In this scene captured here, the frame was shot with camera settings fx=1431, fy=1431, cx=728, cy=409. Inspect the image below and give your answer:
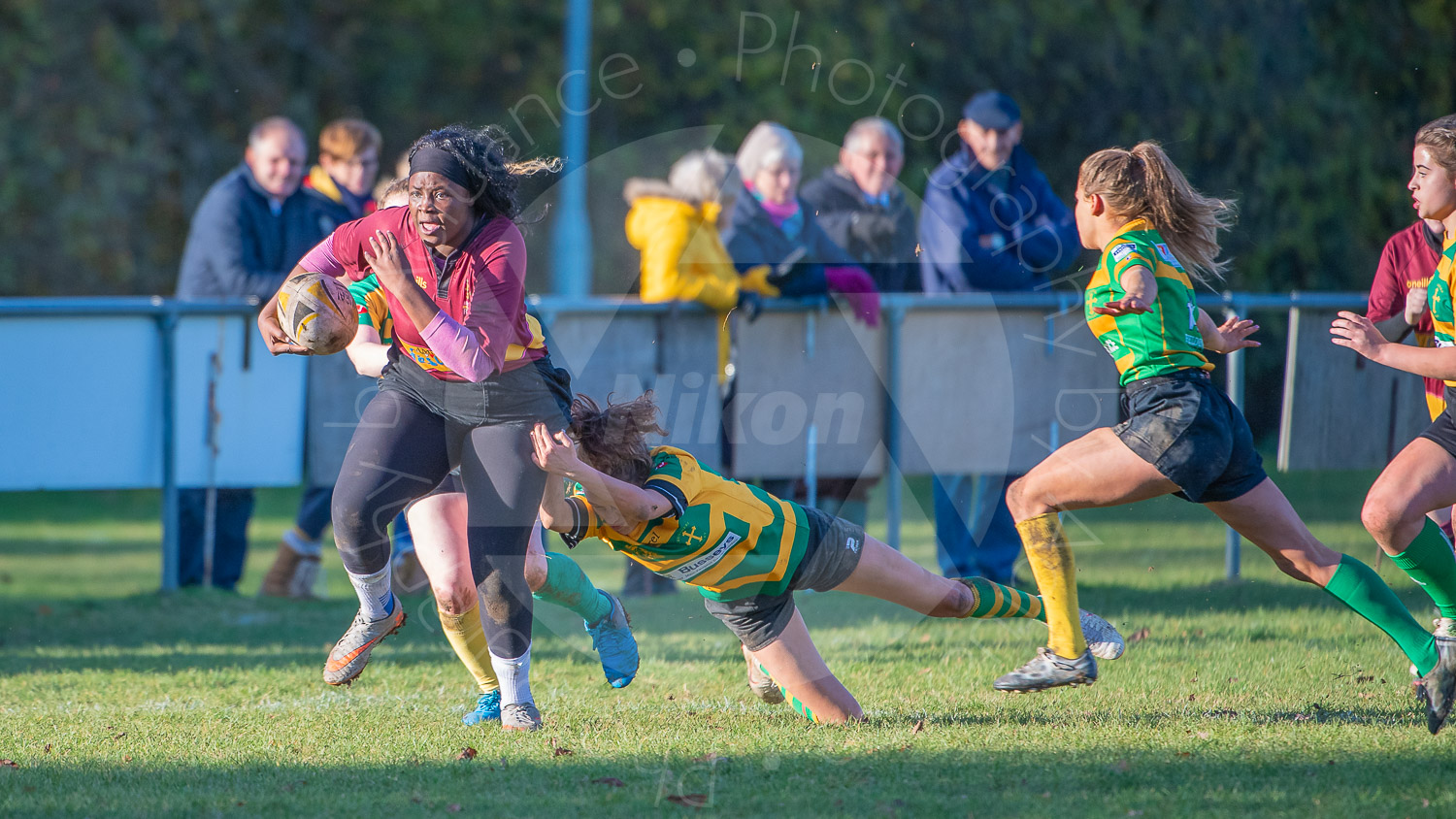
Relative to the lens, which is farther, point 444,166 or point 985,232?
point 985,232

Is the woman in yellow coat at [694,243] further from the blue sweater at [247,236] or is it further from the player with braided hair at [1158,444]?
the player with braided hair at [1158,444]

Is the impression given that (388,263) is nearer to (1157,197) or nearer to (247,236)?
(1157,197)

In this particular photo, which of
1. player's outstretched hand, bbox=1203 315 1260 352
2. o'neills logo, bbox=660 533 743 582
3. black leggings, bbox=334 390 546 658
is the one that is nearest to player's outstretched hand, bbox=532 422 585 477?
black leggings, bbox=334 390 546 658

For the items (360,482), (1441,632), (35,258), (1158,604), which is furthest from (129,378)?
(35,258)

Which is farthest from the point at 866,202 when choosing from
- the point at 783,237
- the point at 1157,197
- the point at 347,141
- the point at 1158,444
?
the point at 1158,444

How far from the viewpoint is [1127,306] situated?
176 inches

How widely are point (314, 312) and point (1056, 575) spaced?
2565mm

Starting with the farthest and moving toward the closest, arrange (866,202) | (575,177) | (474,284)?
(575,177) < (866,202) < (474,284)

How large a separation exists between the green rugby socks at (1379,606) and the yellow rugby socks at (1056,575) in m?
0.81

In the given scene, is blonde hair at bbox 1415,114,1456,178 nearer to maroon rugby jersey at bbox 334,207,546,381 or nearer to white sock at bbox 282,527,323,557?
maroon rugby jersey at bbox 334,207,546,381

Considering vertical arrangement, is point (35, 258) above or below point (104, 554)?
above

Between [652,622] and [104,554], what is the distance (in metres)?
5.44

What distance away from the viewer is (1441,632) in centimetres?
470

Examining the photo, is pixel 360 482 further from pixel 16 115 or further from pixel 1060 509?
pixel 16 115
